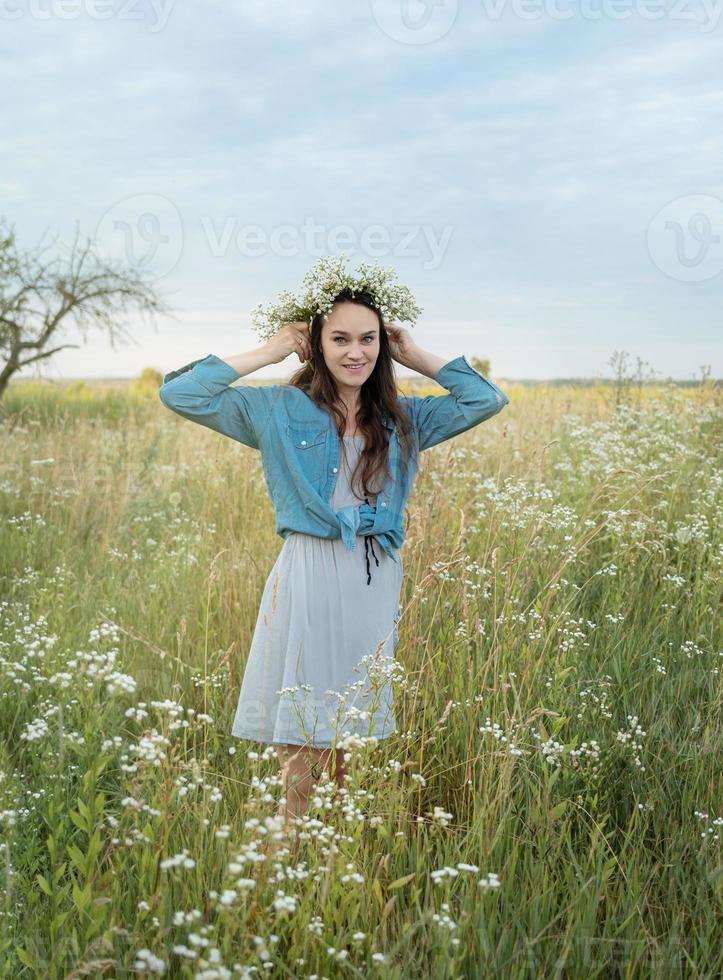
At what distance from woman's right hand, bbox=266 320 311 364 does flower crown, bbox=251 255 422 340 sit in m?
0.04

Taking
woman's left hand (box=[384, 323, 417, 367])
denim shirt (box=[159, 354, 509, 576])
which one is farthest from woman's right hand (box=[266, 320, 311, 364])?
woman's left hand (box=[384, 323, 417, 367])

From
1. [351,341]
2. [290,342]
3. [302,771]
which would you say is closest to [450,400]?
[351,341]

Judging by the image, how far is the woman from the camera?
338cm

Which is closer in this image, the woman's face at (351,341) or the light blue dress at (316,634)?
the light blue dress at (316,634)

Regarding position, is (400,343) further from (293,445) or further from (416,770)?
(416,770)

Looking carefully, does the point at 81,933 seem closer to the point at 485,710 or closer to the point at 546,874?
the point at 546,874

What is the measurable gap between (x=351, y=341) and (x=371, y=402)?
28 centimetres

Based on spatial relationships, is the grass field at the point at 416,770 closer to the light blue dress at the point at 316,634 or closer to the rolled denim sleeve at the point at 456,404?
the light blue dress at the point at 316,634

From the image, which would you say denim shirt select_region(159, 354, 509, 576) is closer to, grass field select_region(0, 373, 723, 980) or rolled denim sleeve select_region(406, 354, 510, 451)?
rolled denim sleeve select_region(406, 354, 510, 451)

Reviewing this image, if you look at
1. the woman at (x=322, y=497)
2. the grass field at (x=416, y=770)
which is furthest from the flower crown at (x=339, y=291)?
the grass field at (x=416, y=770)

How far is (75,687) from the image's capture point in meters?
2.27

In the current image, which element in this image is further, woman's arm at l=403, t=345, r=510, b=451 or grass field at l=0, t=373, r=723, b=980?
woman's arm at l=403, t=345, r=510, b=451

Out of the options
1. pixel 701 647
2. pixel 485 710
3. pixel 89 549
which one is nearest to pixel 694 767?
pixel 485 710

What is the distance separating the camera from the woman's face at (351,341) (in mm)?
3506
